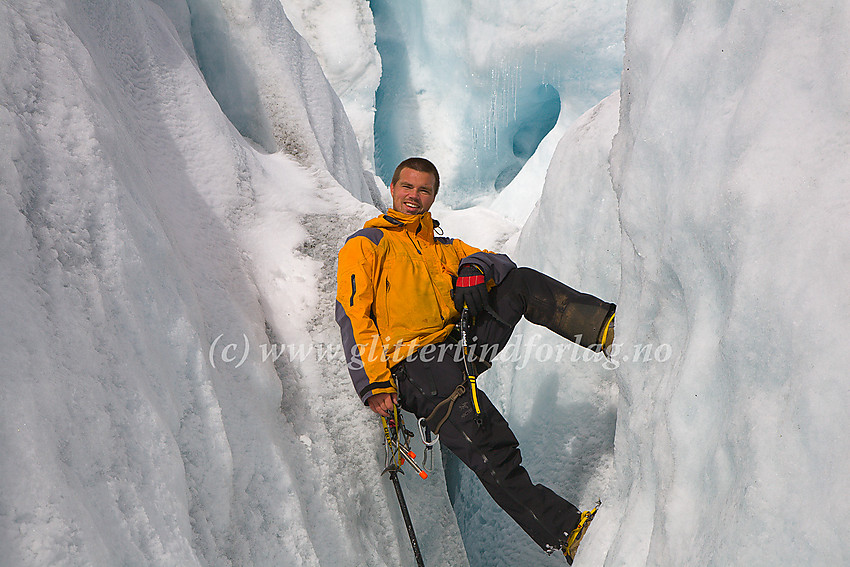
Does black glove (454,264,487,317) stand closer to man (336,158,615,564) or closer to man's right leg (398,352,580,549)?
man (336,158,615,564)

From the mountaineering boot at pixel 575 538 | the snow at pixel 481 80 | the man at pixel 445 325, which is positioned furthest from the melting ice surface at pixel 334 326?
the snow at pixel 481 80

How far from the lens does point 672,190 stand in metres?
1.20

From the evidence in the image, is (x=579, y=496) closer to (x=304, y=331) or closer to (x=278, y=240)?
(x=304, y=331)

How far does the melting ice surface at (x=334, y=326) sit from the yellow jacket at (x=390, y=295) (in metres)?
0.36

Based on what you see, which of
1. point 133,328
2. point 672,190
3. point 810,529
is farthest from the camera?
point 133,328

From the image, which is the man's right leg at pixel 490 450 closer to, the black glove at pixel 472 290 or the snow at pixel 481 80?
the black glove at pixel 472 290

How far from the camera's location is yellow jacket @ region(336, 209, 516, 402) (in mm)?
1882

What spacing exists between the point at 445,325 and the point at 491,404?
311mm

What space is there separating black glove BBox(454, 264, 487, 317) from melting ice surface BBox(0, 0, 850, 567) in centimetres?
45

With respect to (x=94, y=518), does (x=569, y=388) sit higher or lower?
higher

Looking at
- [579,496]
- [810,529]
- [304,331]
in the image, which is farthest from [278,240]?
[810,529]

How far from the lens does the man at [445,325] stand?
1.80 metres

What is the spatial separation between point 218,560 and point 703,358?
1.25 metres

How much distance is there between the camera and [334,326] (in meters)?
2.32
